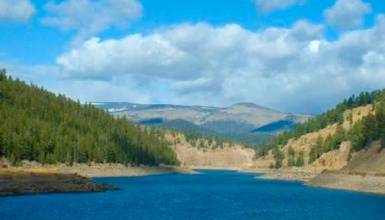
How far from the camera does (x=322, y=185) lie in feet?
621

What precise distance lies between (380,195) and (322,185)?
3789cm

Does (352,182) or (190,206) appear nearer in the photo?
(190,206)

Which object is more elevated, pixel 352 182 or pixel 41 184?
pixel 352 182

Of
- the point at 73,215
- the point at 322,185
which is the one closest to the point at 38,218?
the point at 73,215

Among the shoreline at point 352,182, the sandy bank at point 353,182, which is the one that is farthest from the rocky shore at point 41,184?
the sandy bank at point 353,182

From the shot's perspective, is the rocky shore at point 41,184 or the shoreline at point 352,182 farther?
the shoreline at point 352,182

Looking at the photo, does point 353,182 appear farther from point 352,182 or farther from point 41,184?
point 41,184

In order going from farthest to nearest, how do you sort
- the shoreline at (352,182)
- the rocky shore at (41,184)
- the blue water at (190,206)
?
the shoreline at (352,182) < the rocky shore at (41,184) < the blue water at (190,206)

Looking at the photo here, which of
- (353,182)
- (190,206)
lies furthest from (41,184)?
(353,182)

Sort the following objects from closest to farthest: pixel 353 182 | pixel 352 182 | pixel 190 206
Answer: pixel 190 206 → pixel 353 182 → pixel 352 182

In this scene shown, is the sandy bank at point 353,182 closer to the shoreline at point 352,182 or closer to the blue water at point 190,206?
the shoreline at point 352,182


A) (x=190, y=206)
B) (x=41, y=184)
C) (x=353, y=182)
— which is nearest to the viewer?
(x=190, y=206)

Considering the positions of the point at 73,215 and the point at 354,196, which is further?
the point at 354,196

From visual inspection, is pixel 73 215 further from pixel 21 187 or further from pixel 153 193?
pixel 153 193
